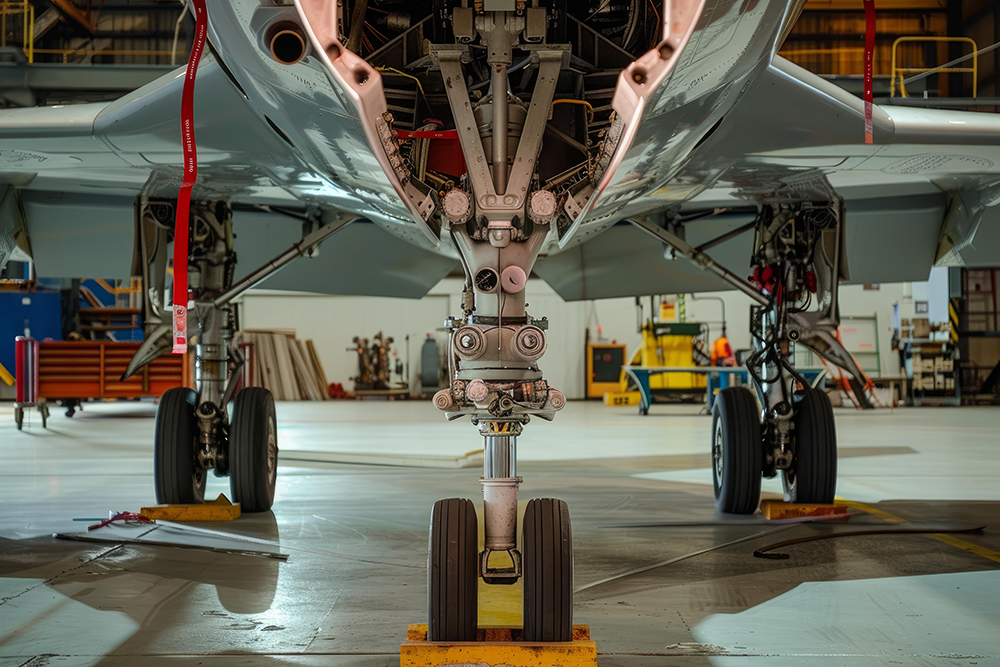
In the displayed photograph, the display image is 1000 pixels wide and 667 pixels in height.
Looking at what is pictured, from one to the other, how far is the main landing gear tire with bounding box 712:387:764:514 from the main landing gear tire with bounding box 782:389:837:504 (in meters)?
0.25

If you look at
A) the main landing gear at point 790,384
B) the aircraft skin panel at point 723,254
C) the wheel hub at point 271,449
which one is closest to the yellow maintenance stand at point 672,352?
the aircraft skin panel at point 723,254

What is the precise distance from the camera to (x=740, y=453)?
5410mm

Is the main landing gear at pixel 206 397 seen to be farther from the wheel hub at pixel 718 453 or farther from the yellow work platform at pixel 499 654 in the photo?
the yellow work platform at pixel 499 654

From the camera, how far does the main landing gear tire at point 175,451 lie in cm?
538

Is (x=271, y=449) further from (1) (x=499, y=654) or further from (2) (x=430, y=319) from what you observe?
(2) (x=430, y=319)

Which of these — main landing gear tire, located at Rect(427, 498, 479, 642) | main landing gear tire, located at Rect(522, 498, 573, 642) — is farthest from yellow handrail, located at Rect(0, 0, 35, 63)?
main landing gear tire, located at Rect(522, 498, 573, 642)

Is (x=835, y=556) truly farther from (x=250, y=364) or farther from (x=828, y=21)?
(x=828, y=21)

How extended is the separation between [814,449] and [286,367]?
20630 mm

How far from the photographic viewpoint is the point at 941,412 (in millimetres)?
18219

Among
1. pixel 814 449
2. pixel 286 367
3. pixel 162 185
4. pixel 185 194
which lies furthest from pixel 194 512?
pixel 286 367

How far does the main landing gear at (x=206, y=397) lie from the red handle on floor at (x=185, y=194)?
2.46 meters

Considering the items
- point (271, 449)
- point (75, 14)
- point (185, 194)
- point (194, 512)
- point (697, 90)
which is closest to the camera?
point (697, 90)

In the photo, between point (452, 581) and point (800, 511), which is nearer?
point (452, 581)

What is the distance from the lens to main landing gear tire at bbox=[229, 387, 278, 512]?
17.9 ft
